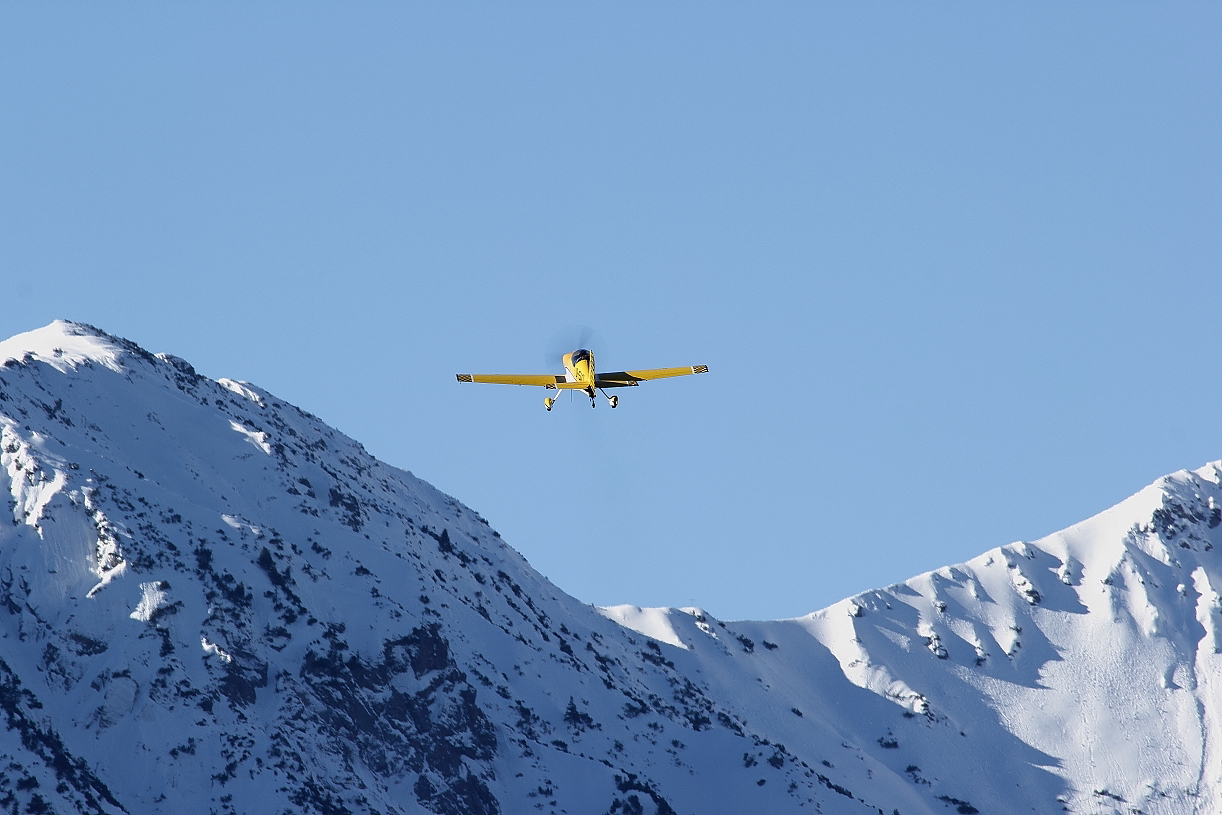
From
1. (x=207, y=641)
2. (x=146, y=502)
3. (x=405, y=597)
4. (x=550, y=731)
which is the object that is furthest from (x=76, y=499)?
(x=550, y=731)

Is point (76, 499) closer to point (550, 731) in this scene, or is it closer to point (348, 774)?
point (348, 774)

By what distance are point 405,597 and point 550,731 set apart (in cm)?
2170

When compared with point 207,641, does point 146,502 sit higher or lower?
higher

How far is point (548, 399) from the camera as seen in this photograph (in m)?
129

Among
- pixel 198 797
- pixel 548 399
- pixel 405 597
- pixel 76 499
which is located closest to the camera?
pixel 548 399

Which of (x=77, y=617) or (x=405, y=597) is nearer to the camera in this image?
(x=77, y=617)

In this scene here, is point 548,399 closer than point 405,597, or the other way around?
point 548,399

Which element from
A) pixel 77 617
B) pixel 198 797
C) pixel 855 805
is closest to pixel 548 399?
pixel 198 797

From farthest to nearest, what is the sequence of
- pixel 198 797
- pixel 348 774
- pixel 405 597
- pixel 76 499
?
pixel 405 597 → pixel 76 499 → pixel 348 774 → pixel 198 797

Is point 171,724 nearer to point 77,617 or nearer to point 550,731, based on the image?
point 77,617

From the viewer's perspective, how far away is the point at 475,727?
184625mm

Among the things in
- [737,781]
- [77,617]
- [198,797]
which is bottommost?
[198,797]

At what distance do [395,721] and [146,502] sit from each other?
34501 millimetres

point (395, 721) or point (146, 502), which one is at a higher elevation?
point (146, 502)
